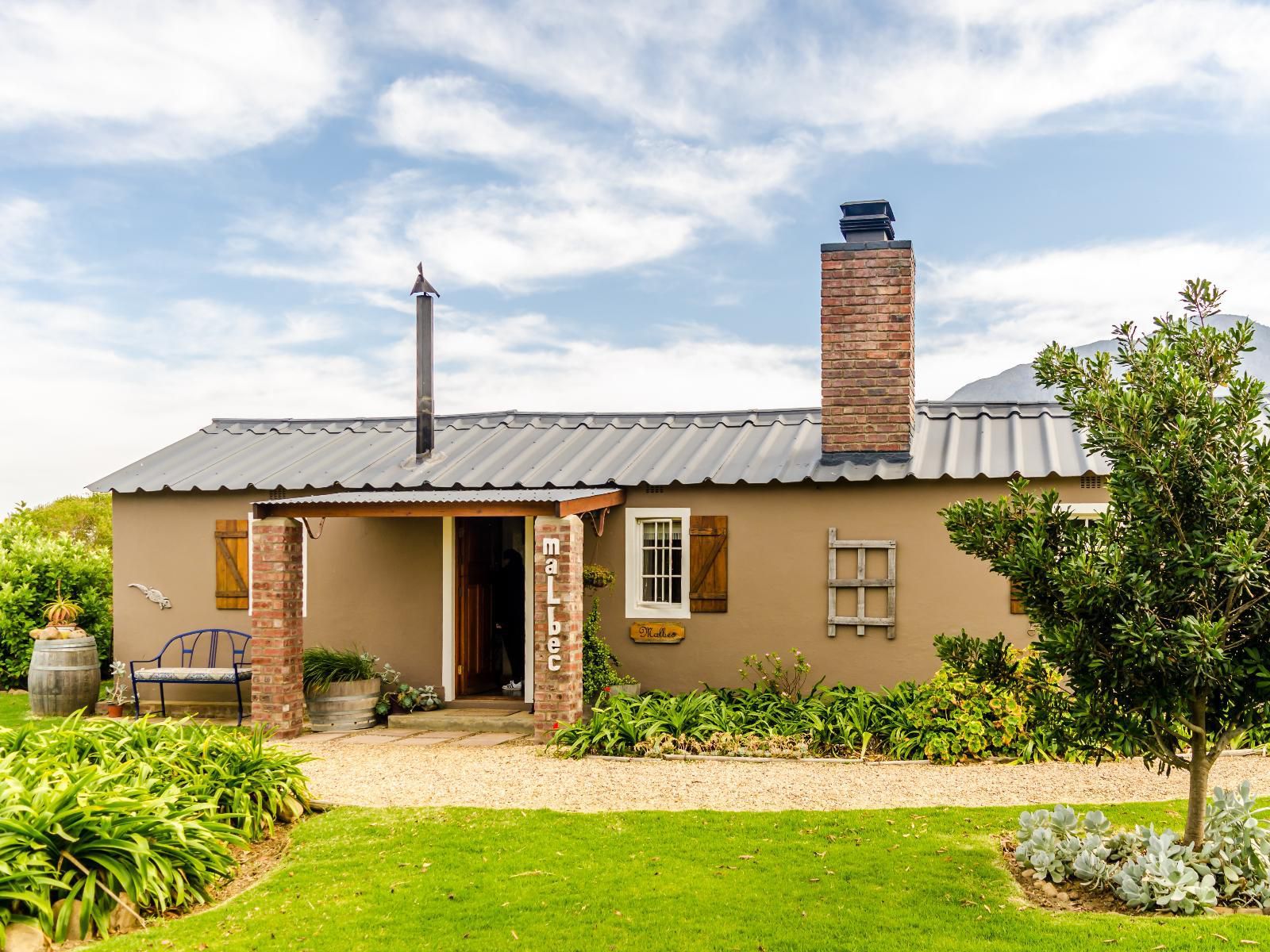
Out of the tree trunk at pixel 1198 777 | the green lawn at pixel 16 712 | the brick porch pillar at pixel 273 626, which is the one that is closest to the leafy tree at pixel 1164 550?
the tree trunk at pixel 1198 777

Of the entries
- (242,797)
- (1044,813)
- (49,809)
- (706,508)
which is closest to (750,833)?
(1044,813)

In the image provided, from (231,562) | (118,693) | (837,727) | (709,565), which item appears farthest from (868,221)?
(118,693)

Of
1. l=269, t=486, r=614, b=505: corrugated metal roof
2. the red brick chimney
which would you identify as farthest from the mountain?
l=269, t=486, r=614, b=505: corrugated metal roof

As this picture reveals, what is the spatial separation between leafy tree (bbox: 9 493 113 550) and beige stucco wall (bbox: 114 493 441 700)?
9.02 metres

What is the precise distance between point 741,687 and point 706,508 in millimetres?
1797

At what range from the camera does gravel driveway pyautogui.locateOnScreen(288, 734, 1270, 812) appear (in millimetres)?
6949

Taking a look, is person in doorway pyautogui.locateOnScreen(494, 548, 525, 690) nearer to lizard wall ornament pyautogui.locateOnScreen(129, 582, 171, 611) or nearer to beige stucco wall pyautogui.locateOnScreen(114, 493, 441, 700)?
beige stucco wall pyautogui.locateOnScreen(114, 493, 441, 700)

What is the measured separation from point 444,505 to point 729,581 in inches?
116

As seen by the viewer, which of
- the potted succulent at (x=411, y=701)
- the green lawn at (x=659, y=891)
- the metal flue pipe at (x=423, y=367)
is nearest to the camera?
the green lawn at (x=659, y=891)

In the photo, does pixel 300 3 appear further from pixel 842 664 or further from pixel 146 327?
pixel 842 664

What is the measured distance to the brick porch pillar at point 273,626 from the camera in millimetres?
9531

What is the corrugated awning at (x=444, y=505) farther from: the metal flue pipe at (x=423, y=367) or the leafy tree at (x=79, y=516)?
the leafy tree at (x=79, y=516)

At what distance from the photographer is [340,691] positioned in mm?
9984

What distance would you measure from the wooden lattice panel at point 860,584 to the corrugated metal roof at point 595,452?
64 centimetres
